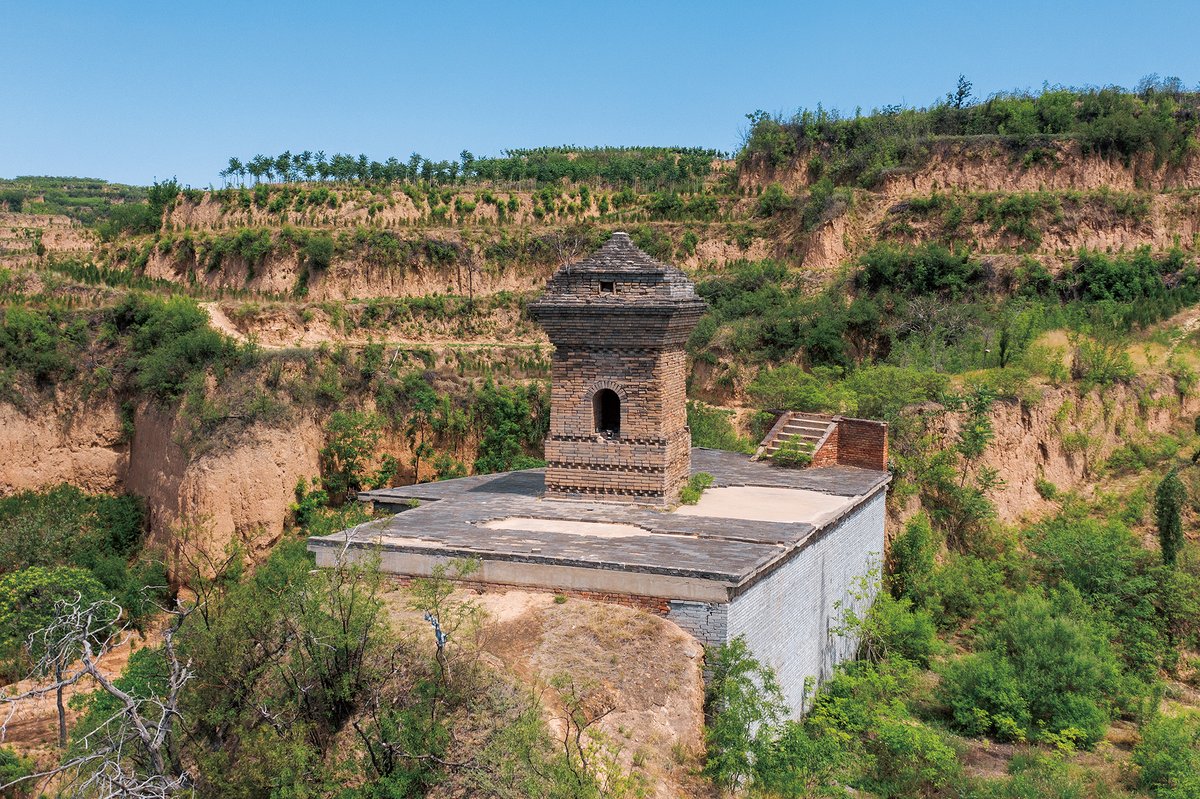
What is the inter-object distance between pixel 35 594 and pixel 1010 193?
1289 inches

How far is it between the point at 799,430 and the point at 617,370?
5260 mm

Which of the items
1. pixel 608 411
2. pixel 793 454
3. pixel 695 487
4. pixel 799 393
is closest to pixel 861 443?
pixel 793 454

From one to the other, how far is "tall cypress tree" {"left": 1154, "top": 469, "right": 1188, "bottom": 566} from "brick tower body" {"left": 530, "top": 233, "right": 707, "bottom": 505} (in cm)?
902

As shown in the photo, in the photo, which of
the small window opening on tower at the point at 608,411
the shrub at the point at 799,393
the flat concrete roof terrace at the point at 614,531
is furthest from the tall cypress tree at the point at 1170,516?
the small window opening on tower at the point at 608,411

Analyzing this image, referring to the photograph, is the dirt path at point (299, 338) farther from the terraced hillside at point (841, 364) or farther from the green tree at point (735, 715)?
the green tree at point (735, 715)

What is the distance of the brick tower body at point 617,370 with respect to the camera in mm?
14805

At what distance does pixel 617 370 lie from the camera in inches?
594

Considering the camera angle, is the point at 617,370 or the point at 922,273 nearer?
the point at 617,370

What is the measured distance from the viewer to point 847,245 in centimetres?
3894

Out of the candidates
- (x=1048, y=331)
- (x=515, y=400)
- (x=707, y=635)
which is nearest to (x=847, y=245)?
(x=1048, y=331)

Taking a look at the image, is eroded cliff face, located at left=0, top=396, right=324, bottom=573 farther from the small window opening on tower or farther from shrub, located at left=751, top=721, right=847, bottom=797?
shrub, located at left=751, top=721, right=847, bottom=797

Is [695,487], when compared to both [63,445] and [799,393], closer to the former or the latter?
[799,393]

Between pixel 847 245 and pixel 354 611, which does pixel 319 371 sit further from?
pixel 847 245

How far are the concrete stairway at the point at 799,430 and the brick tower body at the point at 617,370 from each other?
3.74m
